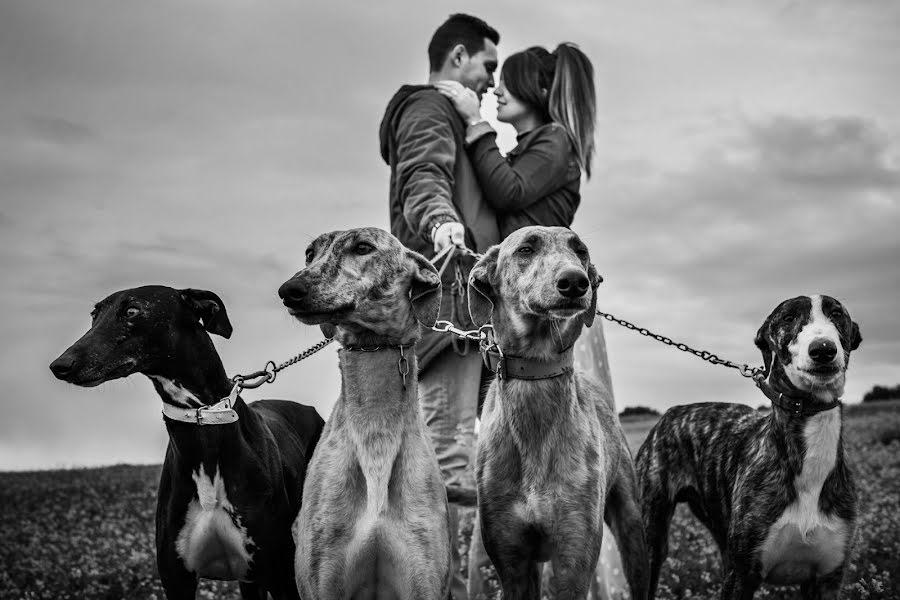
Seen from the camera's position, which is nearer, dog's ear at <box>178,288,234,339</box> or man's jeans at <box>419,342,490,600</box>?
dog's ear at <box>178,288,234,339</box>

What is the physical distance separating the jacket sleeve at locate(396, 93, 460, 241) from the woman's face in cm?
66

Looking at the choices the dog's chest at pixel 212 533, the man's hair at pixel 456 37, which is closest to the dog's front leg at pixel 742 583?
the dog's chest at pixel 212 533

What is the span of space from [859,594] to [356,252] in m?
5.20

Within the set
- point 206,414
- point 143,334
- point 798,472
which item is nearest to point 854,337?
point 798,472

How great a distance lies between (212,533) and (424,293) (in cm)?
189

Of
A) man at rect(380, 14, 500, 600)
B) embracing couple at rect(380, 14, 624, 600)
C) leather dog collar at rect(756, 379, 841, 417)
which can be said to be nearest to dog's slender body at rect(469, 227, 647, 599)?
embracing couple at rect(380, 14, 624, 600)

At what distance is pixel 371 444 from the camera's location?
4.63 m

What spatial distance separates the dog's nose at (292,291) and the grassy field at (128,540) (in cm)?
521

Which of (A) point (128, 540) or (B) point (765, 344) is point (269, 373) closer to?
(B) point (765, 344)

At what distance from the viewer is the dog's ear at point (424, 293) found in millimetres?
4836

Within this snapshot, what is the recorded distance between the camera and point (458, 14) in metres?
7.36

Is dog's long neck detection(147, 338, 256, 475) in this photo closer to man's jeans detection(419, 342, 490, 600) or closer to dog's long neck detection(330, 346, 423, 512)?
dog's long neck detection(330, 346, 423, 512)

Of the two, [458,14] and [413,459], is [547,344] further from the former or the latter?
[458,14]

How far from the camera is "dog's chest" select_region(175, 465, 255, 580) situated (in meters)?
5.34
